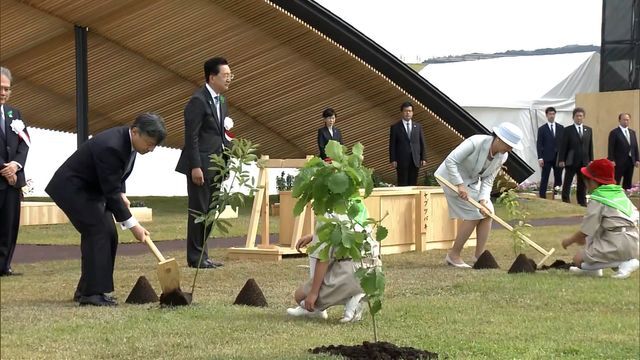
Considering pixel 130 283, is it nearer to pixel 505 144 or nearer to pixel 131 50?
pixel 505 144

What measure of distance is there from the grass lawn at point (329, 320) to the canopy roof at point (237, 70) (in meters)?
7.59

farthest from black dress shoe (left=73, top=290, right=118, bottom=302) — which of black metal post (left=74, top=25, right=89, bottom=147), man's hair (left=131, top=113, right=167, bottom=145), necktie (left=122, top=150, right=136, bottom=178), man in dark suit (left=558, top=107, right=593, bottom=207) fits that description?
man in dark suit (left=558, top=107, right=593, bottom=207)

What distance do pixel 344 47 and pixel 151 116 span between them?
10.5 m

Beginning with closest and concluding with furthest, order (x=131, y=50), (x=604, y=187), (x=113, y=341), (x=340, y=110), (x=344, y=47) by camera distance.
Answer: (x=113, y=341) < (x=604, y=187) < (x=344, y=47) < (x=131, y=50) < (x=340, y=110)

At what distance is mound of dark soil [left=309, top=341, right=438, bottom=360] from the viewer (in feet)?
18.1

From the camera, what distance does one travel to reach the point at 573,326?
6.99 metres

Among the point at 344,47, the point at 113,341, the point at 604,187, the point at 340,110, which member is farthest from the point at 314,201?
the point at 340,110

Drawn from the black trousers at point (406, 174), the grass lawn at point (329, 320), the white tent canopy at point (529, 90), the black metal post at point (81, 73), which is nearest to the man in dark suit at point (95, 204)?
the grass lawn at point (329, 320)

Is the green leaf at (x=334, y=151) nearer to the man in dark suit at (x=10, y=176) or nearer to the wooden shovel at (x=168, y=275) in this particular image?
the wooden shovel at (x=168, y=275)

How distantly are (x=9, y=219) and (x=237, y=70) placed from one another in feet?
33.2

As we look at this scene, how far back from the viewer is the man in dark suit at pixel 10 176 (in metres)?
9.85

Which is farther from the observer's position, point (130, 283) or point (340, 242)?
point (130, 283)

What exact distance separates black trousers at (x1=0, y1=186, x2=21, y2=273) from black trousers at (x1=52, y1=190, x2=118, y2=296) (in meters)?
2.24

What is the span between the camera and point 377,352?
217 inches
